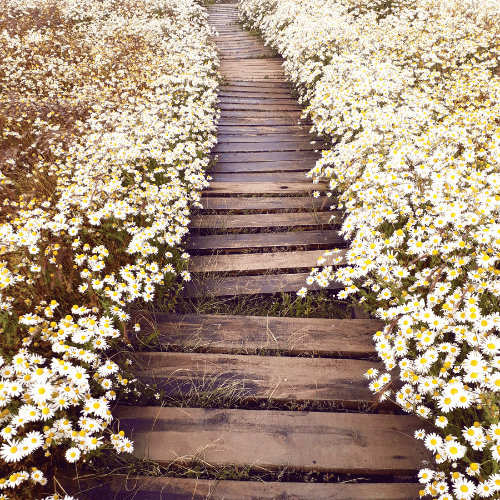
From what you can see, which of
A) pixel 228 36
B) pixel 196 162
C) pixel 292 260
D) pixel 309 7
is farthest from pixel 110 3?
pixel 292 260

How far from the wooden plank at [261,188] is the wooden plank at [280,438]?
290 cm

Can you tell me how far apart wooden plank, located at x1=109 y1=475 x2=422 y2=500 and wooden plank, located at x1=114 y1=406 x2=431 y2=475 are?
3.2 inches

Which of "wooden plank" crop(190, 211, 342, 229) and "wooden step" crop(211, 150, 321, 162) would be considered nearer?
"wooden plank" crop(190, 211, 342, 229)

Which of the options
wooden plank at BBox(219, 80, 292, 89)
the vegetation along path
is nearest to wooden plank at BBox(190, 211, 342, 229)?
the vegetation along path

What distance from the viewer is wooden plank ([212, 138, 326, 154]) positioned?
5383 millimetres

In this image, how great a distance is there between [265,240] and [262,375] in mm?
1670

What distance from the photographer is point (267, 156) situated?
17.1 feet

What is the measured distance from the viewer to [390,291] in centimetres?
242

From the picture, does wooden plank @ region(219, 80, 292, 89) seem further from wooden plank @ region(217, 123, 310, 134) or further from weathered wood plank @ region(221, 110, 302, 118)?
wooden plank @ region(217, 123, 310, 134)

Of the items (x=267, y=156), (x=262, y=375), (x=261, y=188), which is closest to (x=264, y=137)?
(x=267, y=156)

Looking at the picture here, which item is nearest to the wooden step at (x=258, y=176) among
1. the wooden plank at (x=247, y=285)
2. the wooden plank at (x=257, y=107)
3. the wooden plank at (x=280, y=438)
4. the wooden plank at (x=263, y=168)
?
the wooden plank at (x=263, y=168)

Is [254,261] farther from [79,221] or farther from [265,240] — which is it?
[79,221]

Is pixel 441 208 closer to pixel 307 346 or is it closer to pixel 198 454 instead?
pixel 307 346

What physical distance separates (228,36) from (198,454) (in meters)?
14.2
